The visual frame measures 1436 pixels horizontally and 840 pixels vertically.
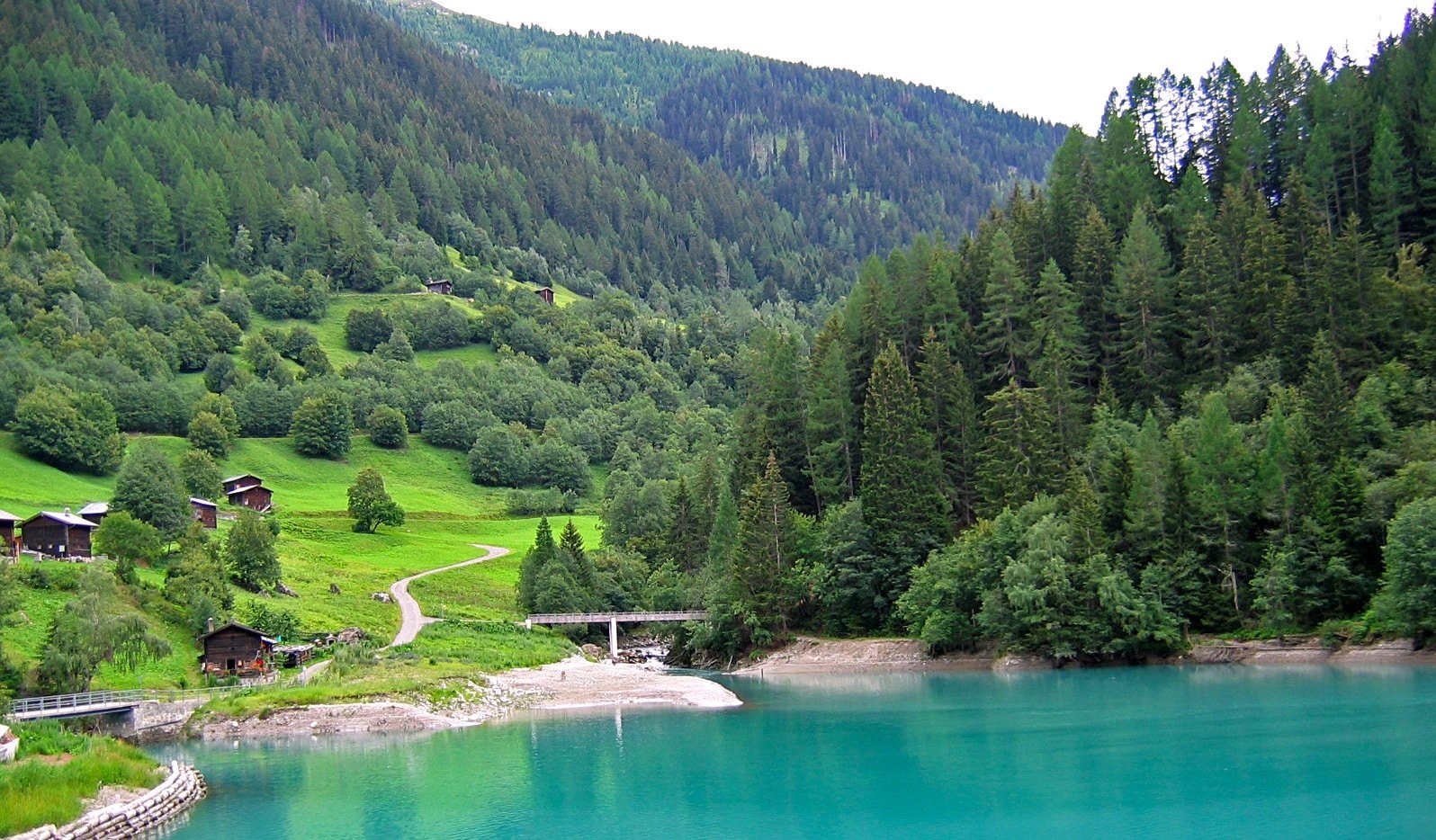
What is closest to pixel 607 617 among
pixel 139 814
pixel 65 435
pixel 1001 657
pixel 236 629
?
pixel 1001 657

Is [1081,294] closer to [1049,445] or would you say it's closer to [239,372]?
[1049,445]

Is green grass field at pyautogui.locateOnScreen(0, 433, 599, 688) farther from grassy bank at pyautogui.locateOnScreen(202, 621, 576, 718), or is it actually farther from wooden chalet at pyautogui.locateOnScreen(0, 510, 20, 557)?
grassy bank at pyautogui.locateOnScreen(202, 621, 576, 718)

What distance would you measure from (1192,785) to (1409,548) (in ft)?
99.9

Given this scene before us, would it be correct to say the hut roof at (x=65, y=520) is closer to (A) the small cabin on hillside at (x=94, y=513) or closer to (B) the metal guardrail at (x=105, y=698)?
(A) the small cabin on hillside at (x=94, y=513)

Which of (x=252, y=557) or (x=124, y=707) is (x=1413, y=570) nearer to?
(x=124, y=707)

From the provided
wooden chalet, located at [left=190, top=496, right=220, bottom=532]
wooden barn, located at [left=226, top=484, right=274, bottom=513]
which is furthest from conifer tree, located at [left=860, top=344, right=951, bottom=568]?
wooden barn, located at [left=226, top=484, right=274, bottom=513]

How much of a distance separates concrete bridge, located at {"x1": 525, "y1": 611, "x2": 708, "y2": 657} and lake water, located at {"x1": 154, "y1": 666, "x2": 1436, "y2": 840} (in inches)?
1350

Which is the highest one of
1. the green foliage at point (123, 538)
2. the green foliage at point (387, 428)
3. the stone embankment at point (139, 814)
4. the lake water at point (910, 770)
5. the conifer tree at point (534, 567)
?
the green foliage at point (387, 428)

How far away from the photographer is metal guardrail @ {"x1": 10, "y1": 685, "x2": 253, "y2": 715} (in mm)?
59750

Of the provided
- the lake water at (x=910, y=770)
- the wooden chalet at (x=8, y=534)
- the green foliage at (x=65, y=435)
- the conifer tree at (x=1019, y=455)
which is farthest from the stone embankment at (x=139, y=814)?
the green foliage at (x=65, y=435)

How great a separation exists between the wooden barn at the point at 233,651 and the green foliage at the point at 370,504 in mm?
61652

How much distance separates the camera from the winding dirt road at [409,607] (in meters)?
95.1

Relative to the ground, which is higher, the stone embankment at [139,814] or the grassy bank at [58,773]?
the grassy bank at [58,773]

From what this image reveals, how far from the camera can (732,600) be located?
98.9 m
